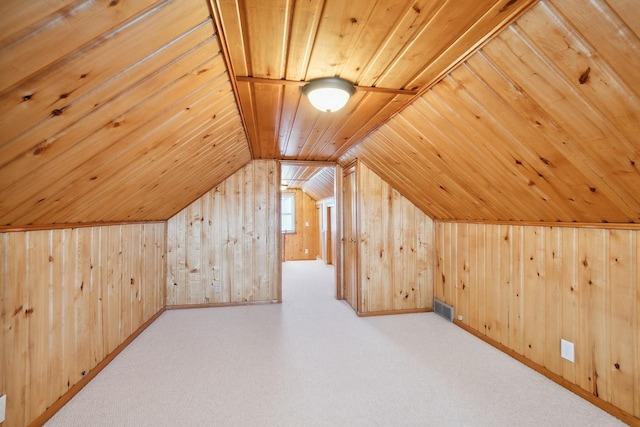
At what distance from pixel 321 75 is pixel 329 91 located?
102 millimetres

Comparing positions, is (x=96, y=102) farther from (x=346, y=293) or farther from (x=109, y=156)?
(x=346, y=293)

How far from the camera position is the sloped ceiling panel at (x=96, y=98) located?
0.88 metres

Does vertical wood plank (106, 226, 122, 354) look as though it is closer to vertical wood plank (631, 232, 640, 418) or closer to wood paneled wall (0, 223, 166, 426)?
wood paneled wall (0, 223, 166, 426)

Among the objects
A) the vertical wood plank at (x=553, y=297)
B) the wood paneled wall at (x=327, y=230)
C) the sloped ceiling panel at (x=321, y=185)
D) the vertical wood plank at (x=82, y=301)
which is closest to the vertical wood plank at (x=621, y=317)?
the vertical wood plank at (x=553, y=297)

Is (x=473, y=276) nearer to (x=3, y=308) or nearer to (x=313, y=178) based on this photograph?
(x=3, y=308)

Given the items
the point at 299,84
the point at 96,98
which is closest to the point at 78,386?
the point at 96,98

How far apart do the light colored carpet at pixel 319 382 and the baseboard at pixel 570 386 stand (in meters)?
0.05

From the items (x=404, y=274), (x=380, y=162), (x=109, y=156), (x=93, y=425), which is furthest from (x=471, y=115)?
(x=93, y=425)

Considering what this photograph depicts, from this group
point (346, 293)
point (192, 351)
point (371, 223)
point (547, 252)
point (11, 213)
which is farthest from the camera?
point (346, 293)

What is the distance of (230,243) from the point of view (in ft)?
14.4

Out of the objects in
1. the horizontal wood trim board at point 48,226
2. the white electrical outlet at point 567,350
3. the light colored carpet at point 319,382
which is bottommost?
the light colored carpet at point 319,382

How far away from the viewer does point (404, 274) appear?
398cm

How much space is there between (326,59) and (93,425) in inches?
97.8

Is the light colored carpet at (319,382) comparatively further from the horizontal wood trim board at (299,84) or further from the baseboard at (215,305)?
the horizontal wood trim board at (299,84)
